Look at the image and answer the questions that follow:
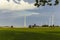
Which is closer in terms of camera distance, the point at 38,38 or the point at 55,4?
the point at 38,38

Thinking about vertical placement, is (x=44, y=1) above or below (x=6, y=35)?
above

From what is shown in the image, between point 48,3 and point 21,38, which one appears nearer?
point 21,38

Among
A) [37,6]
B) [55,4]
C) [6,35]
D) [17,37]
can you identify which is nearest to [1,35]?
[6,35]

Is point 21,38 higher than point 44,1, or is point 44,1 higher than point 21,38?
point 44,1

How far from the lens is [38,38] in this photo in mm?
33000

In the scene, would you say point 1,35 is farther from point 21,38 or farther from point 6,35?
point 21,38

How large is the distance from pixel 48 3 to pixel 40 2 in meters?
1.42

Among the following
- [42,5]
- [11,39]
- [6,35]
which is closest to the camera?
[11,39]

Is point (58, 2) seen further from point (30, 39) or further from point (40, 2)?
point (30, 39)

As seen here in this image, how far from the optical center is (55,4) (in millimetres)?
36125

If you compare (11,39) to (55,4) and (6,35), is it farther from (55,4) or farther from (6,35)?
(55,4)

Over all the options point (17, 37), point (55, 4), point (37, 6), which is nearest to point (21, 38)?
point (17, 37)

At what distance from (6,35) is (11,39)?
114 inches

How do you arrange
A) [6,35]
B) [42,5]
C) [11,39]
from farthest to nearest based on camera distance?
[42,5], [6,35], [11,39]
